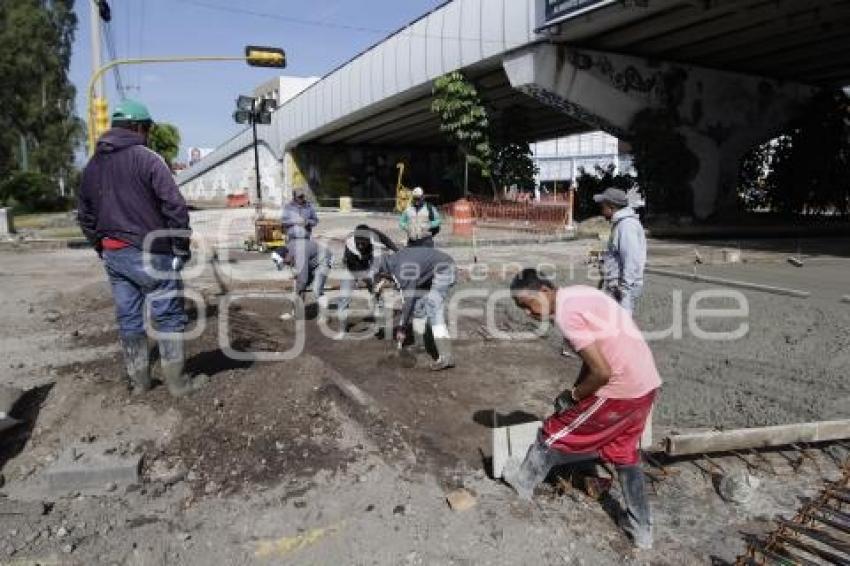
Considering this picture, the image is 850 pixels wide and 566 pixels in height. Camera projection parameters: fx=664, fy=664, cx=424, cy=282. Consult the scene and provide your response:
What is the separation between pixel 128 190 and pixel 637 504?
3852mm

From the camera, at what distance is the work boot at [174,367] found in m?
4.86

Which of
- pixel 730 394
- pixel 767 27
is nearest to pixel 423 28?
pixel 767 27

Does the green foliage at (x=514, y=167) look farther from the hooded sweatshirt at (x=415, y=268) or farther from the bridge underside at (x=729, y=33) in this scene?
the hooded sweatshirt at (x=415, y=268)

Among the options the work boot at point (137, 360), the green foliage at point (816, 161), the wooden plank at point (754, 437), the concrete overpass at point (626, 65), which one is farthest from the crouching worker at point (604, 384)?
the green foliage at point (816, 161)

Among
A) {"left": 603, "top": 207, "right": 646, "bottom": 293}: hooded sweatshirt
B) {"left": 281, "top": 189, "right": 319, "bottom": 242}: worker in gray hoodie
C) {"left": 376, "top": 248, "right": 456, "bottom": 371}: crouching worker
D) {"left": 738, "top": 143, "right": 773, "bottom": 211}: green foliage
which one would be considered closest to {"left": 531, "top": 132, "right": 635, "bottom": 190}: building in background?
{"left": 738, "top": 143, "right": 773, "bottom": 211}: green foliage

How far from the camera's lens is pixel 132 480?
3.90 meters

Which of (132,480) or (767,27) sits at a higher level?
(767,27)

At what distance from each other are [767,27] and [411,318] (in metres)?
17.2

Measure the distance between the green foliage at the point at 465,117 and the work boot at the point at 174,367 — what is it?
20890 mm

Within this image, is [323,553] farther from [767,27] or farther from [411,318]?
[767,27]

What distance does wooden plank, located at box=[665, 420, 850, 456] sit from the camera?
411cm

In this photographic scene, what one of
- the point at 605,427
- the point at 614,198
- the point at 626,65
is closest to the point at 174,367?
the point at 605,427

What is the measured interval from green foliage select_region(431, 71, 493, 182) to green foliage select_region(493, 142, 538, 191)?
0.43 metres

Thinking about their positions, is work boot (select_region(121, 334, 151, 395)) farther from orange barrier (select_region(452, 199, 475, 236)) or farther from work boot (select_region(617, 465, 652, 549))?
orange barrier (select_region(452, 199, 475, 236))
